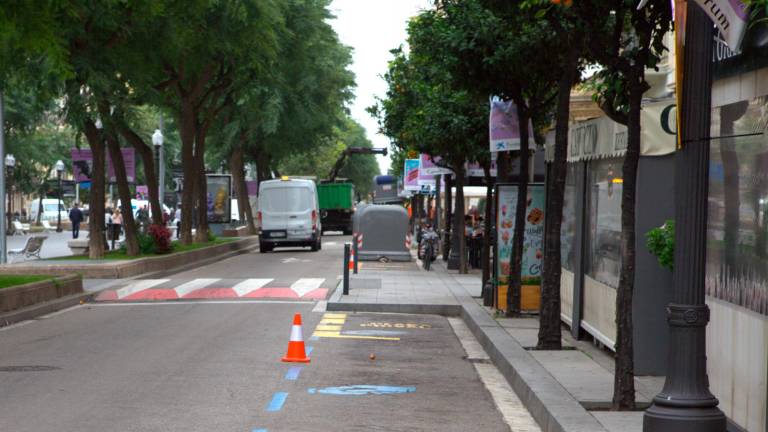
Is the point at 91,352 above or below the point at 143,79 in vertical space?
below

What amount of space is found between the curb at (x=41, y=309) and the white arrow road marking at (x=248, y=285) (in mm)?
3236

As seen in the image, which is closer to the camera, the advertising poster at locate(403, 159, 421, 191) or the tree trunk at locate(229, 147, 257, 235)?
the advertising poster at locate(403, 159, 421, 191)

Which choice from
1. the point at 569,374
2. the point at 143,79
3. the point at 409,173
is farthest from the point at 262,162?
the point at 569,374

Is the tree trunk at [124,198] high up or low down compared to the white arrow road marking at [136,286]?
up

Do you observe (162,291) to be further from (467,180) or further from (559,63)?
(467,180)

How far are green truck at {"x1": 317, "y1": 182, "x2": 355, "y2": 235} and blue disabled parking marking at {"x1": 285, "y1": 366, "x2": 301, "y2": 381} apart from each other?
193ft

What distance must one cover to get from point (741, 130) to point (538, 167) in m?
22.0

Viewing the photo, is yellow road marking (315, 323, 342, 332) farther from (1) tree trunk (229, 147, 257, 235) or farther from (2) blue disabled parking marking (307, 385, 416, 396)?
(1) tree trunk (229, 147, 257, 235)

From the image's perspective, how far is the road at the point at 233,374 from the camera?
9891mm

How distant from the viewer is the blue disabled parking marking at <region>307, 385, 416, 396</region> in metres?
11.5

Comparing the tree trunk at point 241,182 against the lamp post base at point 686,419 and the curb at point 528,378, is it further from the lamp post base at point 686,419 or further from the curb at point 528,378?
the lamp post base at point 686,419

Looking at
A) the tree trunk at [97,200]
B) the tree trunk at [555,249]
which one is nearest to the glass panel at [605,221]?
the tree trunk at [555,249]

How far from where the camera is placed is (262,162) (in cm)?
6719

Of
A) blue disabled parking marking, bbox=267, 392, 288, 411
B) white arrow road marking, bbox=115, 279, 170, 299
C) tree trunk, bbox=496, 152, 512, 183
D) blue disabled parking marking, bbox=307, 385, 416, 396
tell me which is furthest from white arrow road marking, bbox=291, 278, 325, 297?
blue disabled parking marking, bbox=267, 392, 288, 411
